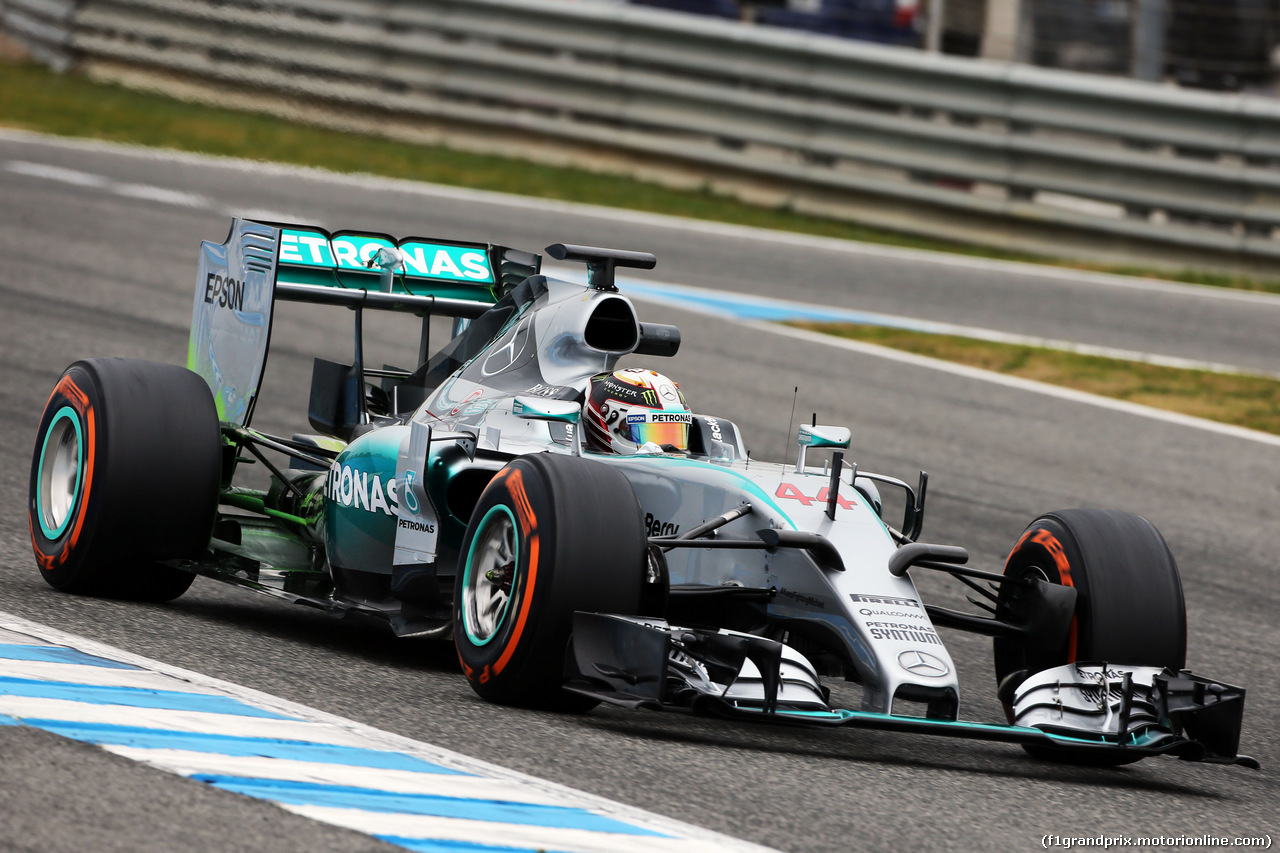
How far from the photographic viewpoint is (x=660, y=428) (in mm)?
6484

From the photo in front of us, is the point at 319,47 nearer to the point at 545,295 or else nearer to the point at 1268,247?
the point at 1268,247

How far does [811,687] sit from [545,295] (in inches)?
89.6

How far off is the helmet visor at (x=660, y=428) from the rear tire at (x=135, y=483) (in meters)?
1.61

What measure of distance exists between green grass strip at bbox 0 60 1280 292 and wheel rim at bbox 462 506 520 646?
41.8ft

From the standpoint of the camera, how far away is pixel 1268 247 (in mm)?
16984

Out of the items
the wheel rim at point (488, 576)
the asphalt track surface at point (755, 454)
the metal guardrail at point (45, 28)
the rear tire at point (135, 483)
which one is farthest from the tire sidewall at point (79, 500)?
the metal guardrail at point (45, 28)

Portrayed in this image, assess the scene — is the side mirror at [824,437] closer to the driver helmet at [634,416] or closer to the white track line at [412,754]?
the driver helmet at [634,416]

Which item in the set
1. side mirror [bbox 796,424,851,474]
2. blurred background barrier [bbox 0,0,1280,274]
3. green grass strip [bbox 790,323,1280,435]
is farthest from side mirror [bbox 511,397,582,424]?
blurred background barrier [bbox 0,0,1280,274]

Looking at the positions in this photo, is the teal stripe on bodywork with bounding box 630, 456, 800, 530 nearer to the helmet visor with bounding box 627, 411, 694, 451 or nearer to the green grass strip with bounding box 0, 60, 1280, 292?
the helmet visor with bounding box 627, 411, 694, 451

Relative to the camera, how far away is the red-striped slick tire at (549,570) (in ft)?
17.9

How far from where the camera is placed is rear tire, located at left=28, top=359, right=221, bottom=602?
6.73 meters

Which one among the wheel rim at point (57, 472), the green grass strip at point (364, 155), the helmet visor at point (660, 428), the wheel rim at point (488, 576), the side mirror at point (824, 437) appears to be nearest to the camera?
the wheel rim at point (488, 576)

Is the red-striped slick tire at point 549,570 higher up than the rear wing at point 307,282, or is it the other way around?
the rear wing at point 307,282

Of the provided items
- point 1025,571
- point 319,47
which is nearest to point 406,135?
point 319,47
